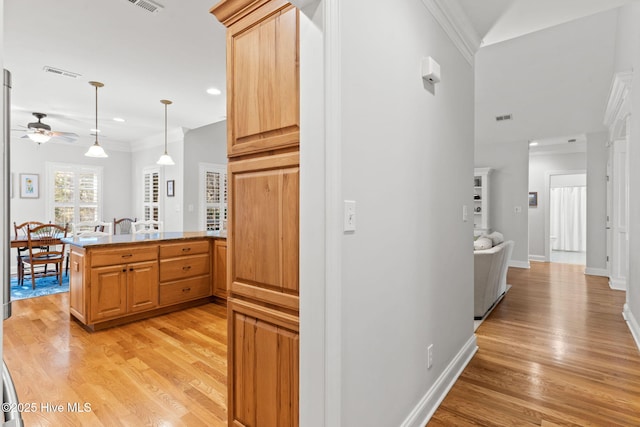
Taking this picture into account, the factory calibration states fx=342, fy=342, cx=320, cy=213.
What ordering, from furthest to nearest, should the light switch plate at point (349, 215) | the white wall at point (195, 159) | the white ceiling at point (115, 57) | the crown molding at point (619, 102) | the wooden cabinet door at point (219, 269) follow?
1. the white wall at point (195, 159)
2. the wooden cabinet door at point (219, 269)
3. the crown molding at point (619, 102)
4. the white ceiling at point (115, 57)
5. the light switch plate at point (349, 215)

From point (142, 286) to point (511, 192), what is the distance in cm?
694

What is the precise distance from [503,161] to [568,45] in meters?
2.83

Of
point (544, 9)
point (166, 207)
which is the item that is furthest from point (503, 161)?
point (166, 207)

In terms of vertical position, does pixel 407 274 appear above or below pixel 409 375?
above

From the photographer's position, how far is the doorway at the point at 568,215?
367 inches

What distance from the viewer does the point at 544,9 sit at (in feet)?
8.27

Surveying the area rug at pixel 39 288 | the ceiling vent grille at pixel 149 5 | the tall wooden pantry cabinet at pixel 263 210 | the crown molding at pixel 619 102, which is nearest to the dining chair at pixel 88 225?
the area rug at pixel 39 288

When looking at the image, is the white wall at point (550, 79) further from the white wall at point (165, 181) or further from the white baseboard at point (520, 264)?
the white wall at point (165, 181)

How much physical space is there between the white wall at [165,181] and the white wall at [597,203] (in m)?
7.56

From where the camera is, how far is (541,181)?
8.32 m

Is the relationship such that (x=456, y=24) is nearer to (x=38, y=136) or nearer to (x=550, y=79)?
(x=550, y=79)

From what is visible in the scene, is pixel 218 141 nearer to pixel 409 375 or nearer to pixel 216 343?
pixel 216 343

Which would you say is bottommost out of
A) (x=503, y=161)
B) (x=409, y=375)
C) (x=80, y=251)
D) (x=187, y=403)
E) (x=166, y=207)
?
(x=187, y=403)

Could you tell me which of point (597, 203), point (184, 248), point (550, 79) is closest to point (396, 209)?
point (184, 248)
